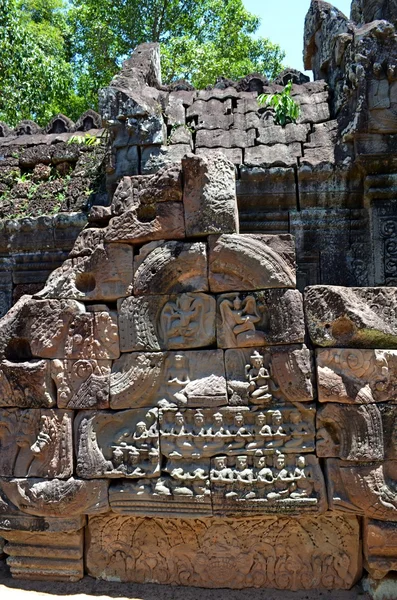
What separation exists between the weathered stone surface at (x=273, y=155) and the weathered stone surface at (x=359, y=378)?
6.92 ft

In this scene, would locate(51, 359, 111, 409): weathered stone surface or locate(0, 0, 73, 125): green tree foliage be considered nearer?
locate(51, 359, 111, 409): weathered stone surface

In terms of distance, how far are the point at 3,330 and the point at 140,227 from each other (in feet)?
3.76

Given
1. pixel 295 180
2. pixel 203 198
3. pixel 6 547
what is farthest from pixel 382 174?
pixel 6 547

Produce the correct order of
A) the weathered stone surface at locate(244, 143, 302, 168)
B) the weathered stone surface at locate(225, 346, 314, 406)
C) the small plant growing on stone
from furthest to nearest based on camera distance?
the small plant growing on stone → the weathered stone surface at locate(244, 143, 302, 168) → the weathered stone surface at locate(225, 346, 314, 406)

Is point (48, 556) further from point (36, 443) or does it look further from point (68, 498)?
point (36, 443)

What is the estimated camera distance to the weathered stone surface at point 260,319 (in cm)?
345

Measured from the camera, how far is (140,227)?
368 centimetres

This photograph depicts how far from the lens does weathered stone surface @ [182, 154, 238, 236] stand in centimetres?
359

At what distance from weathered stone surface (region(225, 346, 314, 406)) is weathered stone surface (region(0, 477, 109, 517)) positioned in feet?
3.40

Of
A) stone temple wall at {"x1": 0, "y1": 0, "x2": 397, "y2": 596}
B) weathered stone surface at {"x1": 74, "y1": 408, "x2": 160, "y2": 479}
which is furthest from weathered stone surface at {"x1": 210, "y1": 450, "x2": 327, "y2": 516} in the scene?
weathered stone surface at {"x1": 74, "y1": 408, "x2": 160, "y2": 479}

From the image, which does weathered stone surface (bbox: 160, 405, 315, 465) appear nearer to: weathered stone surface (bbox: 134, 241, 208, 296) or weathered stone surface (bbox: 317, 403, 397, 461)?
weathered stone surface (bbox: 317, 403, 397, 461)

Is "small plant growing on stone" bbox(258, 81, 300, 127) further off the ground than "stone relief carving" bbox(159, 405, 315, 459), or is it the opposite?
"small plant growing on stone" bbox(258, 81, 300, 127)

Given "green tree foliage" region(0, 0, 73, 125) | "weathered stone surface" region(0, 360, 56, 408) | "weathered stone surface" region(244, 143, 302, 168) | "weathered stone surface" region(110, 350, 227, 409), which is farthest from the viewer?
"green tree foliage" region(0, 0, 73, 125)

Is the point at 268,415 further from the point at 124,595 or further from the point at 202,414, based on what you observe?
the point at 124,595
